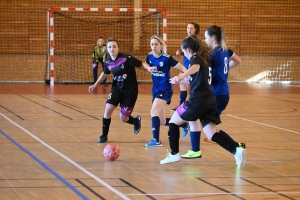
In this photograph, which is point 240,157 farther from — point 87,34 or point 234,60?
point 87,34

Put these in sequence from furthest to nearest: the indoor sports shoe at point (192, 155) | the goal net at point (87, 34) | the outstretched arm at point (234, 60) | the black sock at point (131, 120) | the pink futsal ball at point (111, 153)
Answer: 1. the goal net at point (87, 34)
2. the black sock at point (131, 120)
3. the outstretched arm at point (234, 60)
4. the indoor sports shoe at point (192, 155)
5. the pink futsal ball at point (111, 153)

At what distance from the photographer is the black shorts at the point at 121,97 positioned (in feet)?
26.8

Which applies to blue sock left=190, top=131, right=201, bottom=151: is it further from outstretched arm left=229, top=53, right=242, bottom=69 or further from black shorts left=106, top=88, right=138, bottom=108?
black shorts left=106, top=88, right=138, bottom=108

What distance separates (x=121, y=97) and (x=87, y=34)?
1259 centimetres

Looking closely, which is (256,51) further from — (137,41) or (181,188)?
(181,188)

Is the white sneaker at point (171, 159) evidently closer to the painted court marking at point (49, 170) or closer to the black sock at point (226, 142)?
the black sock at point (226, 142)

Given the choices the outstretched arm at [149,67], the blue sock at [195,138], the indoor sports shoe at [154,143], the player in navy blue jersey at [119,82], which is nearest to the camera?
the blue sock at [195,138]

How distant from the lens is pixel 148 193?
526cm

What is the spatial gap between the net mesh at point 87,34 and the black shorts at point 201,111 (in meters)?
13.9

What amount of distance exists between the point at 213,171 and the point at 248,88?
13.0 m

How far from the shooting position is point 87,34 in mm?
20500

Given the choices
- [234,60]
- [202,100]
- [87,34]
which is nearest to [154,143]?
[234,60]

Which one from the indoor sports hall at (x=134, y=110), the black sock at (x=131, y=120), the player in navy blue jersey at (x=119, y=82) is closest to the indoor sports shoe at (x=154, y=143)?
the indoor sports hall at (x=134, y=110)

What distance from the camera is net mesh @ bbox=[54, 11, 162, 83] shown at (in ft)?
66.8
